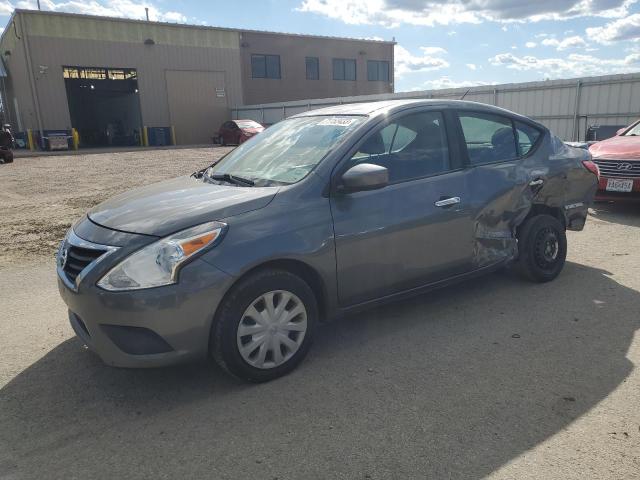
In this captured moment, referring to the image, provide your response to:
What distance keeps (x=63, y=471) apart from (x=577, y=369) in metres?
2.99

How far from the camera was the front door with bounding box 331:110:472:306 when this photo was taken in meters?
3.46

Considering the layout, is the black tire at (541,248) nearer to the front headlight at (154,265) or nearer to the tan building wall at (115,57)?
the front headlight at (154,265)

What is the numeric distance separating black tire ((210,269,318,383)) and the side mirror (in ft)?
2.24

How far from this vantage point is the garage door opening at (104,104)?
33.2m

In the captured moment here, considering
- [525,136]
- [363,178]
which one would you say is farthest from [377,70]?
[363,178]

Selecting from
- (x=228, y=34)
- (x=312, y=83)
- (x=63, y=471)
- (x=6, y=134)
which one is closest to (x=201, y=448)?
(x=63, y=471)

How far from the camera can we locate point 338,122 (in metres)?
3.87

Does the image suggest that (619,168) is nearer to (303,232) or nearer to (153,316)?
(303,232)

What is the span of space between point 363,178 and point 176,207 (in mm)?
1190

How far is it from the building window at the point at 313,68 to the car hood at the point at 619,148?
34777 millimetres

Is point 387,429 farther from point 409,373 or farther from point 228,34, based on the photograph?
point 228,34

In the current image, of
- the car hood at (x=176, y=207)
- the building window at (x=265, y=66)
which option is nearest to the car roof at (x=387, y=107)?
the car hood at (x=176, y=207)

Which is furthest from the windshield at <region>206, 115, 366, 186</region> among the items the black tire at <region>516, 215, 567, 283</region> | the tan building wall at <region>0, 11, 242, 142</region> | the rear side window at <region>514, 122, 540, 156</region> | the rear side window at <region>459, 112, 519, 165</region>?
the tan building wall at <region>0, 11, 242, 142</region>

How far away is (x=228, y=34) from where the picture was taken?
34.8m
